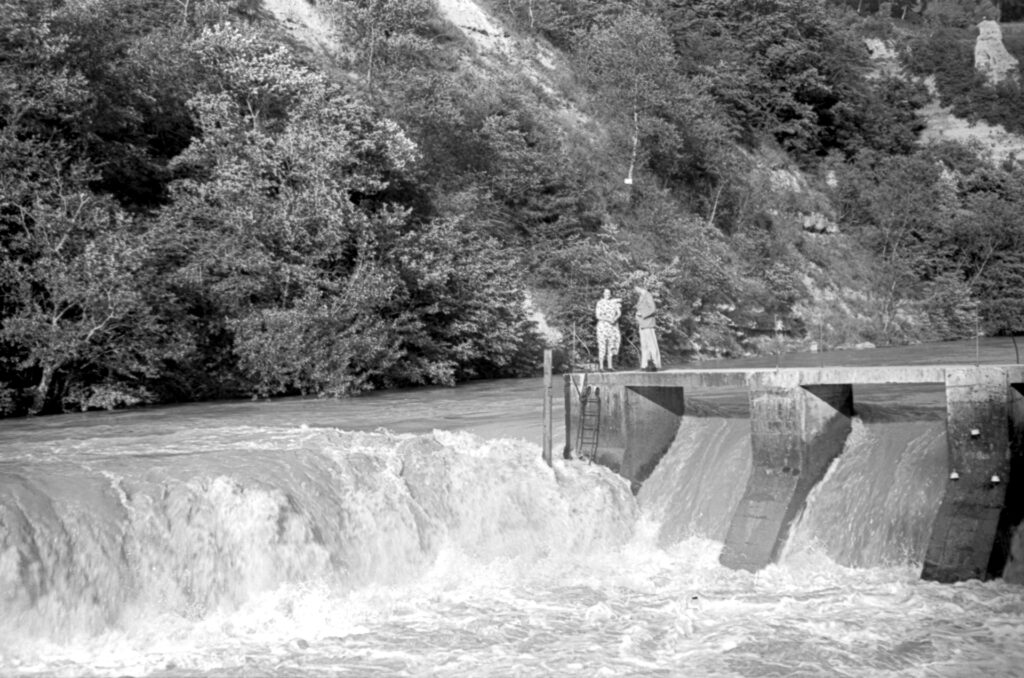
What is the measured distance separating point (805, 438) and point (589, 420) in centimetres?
440

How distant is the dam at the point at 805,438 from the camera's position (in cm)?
1357

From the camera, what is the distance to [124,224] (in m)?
24.4

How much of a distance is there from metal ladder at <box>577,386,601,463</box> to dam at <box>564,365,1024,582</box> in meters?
0.02

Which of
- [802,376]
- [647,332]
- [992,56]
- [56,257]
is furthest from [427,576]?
[992,56]

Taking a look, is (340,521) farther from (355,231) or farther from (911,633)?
(355,231)

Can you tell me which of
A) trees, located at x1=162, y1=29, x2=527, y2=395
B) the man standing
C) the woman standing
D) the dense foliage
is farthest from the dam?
the dense foliage

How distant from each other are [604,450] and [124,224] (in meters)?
13.6

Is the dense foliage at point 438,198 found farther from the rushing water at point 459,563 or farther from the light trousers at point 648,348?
the light trousers at point 648,348

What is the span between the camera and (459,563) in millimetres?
14930

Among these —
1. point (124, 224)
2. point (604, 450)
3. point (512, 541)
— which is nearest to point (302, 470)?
point (512, 541)

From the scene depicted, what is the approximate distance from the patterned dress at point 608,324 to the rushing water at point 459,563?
2.48 metres

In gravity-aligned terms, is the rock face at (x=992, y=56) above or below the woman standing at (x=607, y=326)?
above

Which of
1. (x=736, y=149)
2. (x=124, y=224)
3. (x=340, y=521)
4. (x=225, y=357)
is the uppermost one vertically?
(x=736, y=149)

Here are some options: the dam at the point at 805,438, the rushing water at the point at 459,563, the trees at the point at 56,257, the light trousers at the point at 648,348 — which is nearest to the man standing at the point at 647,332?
the light trousers at the point at 648,348
